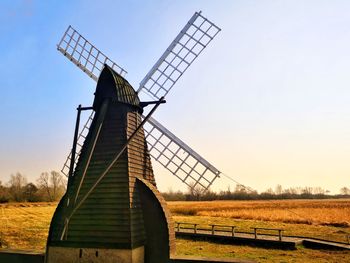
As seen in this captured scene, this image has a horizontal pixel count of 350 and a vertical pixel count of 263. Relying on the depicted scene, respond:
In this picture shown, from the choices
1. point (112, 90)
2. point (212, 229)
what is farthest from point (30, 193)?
point (112, 90)

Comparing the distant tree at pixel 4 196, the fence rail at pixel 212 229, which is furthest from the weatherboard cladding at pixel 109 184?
the distant tree at pixel 4 196

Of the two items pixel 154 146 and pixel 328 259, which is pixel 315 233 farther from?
pixel 154 146

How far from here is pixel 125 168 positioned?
10250 millimetres

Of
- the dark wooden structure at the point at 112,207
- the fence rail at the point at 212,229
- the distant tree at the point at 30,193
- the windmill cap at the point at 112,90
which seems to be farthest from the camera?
the distant tree at the point at 30,193

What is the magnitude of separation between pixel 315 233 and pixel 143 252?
19.0 metres

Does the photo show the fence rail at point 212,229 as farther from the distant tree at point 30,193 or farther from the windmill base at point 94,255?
the distant tree at point 30,193

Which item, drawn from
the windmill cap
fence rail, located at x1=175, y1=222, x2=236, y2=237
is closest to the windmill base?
→ the windmill cap

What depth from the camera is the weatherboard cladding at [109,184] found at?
9.66 metres

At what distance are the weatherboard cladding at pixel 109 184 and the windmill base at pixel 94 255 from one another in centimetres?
17

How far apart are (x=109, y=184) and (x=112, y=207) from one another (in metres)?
0.80

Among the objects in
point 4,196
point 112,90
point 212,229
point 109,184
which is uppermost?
point 112,90

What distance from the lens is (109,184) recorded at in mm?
10219

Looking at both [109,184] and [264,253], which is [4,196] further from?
[109,184]

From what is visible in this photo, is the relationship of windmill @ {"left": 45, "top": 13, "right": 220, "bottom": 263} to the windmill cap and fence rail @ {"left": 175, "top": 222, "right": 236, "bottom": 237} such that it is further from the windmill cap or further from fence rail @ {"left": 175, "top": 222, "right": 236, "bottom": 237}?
fence rail @ {"left": 175, "top": 222, "right": 236, "bottom": 237}
